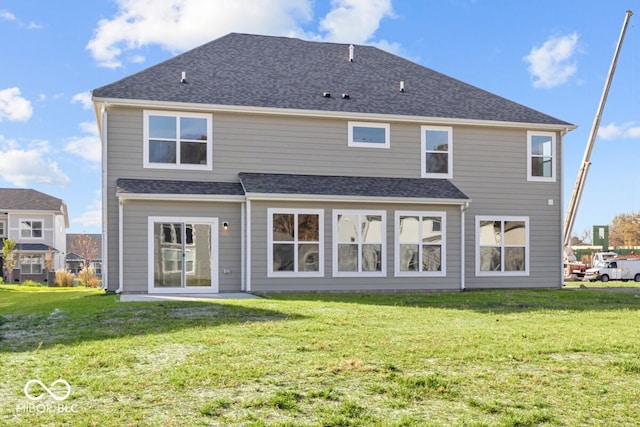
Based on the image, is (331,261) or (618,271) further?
(618,271)

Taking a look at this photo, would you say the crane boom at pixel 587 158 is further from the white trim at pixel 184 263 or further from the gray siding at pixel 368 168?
the white trim at pixel 184 263

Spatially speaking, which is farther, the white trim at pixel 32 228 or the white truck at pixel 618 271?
the white trim at pixel 32 228

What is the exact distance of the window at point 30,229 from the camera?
4457 cm

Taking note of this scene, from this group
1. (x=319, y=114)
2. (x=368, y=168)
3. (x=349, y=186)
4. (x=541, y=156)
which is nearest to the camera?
(x=349, y=186)

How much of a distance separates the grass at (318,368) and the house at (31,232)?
3717 cm

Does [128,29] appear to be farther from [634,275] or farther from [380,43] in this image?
[634,275]

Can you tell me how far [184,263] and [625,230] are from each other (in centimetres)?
5794

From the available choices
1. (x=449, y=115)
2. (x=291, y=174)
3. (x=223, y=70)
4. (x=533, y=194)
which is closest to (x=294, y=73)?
(x=223, y=70)

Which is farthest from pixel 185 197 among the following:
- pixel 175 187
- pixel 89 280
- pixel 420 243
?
pixel 89 280

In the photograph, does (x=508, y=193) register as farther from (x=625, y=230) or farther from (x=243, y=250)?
(x=625, y=230)

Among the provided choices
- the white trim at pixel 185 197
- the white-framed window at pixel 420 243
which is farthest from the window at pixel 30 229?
the white-framed window at pixel 420 243

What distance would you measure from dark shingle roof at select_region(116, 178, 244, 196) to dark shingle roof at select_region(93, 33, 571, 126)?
229 cm

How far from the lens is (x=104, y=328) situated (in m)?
8.56

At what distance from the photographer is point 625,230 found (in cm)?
6088
